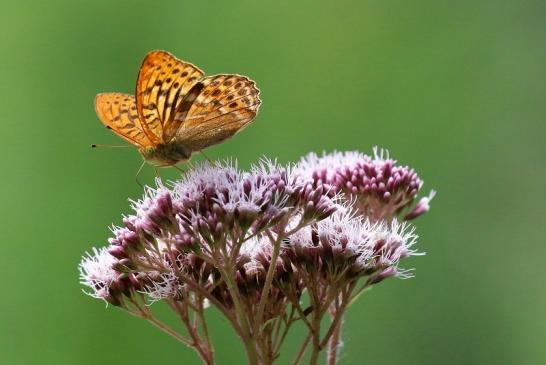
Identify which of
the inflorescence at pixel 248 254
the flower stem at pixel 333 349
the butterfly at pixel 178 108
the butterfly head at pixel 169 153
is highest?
the butterfly at pixel 178 108

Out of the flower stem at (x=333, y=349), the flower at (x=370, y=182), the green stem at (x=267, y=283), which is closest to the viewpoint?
the green stem at (x=267, y=283)

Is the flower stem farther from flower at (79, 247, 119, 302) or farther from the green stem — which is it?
flower at (79, 247, 119, 302)

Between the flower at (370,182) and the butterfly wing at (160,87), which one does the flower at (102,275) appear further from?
the flower at (370,182)

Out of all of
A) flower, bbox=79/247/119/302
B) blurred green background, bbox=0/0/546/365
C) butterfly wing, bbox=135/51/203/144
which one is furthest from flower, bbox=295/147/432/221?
blurred green background, bbox=0/0/546/365

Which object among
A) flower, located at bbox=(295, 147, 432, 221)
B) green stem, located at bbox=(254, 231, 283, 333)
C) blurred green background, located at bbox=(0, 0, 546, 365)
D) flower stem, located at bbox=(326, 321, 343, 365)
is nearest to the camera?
green stem, located at bbox=(254, 231, 283, 333)

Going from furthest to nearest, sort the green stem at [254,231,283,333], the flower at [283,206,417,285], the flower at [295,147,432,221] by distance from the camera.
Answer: the flower at [295,147,432,221] → the flower at [283,206,417,285] → the green stem at [254,231,283,333]

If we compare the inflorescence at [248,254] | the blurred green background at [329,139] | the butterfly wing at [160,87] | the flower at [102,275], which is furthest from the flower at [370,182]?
the blurred green background at [329,139]

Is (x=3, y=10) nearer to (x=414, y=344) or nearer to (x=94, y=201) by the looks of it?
(x=94, y=201)
